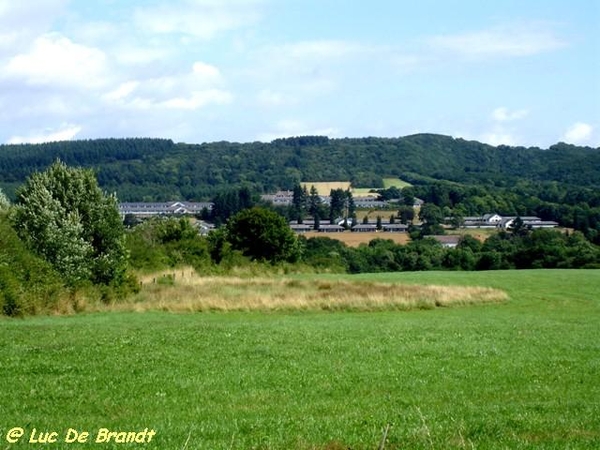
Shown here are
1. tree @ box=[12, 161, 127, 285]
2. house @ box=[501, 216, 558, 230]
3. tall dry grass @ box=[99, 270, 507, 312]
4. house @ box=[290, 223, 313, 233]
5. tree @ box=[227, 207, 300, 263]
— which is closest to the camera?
tall dry grass @ box=[99, 270, 507, 312]

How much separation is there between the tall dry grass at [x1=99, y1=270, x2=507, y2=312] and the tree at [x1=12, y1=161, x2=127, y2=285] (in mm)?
2344

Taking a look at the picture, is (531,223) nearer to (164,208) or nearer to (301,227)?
(301,227)

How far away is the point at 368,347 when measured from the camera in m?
18.8

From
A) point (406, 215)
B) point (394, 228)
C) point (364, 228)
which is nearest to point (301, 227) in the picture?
point (364, 228)

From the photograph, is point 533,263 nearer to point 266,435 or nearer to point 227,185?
point 266,435

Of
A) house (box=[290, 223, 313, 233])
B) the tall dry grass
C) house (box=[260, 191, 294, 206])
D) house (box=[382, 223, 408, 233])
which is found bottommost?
house (box=[290, 223, 313, 233])

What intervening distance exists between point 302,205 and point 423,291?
10248cm

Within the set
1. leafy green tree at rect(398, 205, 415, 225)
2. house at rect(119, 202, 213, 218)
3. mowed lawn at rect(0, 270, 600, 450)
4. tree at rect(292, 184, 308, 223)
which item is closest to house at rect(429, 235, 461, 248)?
leafy green tree at rect(398, 205, 415, 225)

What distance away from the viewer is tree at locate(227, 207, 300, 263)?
62.5m

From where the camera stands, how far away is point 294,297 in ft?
118

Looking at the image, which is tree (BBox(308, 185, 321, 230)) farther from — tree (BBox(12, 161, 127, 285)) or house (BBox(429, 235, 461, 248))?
tree (BBox(12, 161, 127, 285))

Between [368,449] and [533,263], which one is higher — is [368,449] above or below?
above

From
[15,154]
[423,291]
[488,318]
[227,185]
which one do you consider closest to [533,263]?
[423,291]

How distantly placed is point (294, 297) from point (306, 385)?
72.6 feet
